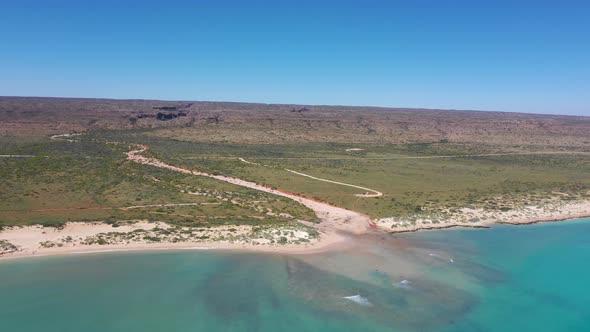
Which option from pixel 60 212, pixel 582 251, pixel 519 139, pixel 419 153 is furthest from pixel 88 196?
pixel 519 139

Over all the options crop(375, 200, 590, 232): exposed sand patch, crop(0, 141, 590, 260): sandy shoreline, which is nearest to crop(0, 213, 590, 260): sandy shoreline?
crop(0, 141, 590, 260): sandy shoreline

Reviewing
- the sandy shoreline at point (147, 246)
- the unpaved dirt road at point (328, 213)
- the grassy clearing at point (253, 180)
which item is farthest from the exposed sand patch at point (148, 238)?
the unpaved dirt road at point (328, 213)

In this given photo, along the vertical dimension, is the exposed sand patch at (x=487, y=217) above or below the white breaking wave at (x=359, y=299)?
above

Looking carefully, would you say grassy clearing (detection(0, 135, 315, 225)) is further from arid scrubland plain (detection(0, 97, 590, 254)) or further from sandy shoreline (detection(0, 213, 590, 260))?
sandy shoreline (detection(0, 213, 590, 260))

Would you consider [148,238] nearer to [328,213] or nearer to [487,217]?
[328,213]

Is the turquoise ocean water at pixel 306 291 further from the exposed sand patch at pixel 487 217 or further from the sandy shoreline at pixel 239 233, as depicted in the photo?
the exposed sand patch at pixel 487 217

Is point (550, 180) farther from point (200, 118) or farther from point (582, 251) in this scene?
point (200, 118)
